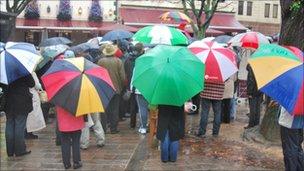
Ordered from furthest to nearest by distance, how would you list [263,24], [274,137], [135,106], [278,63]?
[263,24] < [135,106] < [274,137] < [278,63]

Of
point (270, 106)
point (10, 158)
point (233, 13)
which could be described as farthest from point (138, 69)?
point (233, 13)

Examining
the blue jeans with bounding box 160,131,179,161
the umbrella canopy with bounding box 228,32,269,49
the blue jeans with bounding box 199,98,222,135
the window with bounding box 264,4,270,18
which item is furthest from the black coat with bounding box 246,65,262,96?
the window with bounding box 264,4,270,18

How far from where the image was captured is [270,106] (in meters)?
10.1

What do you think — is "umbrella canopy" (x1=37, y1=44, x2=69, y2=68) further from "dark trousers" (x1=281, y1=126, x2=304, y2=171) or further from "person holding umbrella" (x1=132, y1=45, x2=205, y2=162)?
"dark trousers" (x1=281, y1=126, x2=304, y2=171)

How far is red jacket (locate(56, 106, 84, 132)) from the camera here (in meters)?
7.71

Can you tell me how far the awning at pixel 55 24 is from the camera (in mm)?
31688

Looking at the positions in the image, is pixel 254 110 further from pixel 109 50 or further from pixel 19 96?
pixel 19 96

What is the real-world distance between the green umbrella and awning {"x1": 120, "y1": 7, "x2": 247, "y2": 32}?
26.7 m

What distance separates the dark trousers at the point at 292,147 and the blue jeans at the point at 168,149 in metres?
1.75

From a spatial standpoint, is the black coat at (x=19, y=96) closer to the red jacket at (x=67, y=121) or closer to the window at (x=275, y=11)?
the red jacket at (x=67, y=121)

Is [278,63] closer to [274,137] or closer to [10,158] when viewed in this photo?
[274,137]

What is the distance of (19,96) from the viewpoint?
338 inches

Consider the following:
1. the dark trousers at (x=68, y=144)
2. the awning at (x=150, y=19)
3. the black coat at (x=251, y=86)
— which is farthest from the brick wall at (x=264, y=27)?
the dark trousers at (x=68, y=144)

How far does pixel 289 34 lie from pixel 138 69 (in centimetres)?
357
